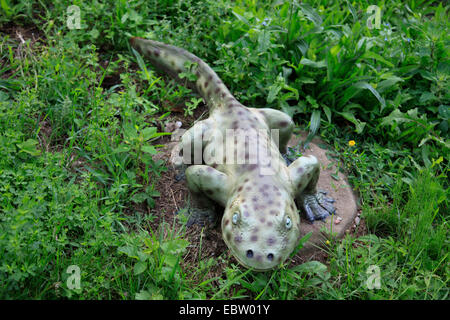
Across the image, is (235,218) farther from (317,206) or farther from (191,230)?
(317,206)

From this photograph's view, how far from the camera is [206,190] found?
14.4ft

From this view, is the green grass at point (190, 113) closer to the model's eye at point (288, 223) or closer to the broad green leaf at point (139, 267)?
the broad green leaf at point (139, 267)

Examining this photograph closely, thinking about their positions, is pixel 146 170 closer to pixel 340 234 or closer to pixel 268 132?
pixel 268 132

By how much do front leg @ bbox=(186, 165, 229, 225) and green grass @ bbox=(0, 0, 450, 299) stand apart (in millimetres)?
312

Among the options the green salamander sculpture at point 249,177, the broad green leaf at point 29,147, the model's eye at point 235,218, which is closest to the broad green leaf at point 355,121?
the green salamander sculpture at point 249,177

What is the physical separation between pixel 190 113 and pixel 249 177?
62.6 inches

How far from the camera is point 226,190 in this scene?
4.30m

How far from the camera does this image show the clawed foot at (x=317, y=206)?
464 cm

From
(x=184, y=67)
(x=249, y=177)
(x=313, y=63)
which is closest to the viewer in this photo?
(x=249, y=177)

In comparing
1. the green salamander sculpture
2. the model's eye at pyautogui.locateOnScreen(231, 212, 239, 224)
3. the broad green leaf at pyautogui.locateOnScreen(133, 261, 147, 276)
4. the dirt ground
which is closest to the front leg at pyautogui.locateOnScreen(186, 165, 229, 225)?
the green salamander sculpture

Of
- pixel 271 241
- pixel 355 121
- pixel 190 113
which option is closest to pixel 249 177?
pixel 271 241

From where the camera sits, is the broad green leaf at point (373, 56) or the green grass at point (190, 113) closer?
the green grass at point (190, 113)

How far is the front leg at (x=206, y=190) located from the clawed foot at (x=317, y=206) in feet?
2.97
